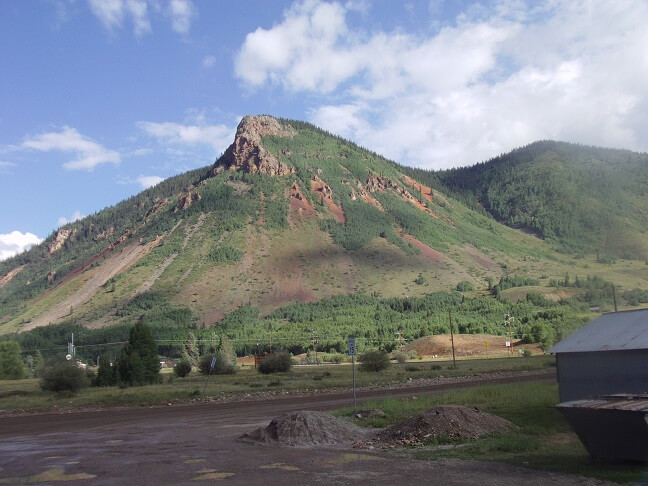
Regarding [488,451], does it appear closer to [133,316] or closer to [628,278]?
[133,316]

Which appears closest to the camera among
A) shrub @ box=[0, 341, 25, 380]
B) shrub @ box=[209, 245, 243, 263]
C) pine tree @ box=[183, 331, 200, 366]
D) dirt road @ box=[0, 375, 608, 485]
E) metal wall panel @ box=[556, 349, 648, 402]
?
dirt road @ box=[0, 375, 608, 485]

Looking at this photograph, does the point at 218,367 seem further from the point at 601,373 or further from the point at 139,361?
the point at 601,373

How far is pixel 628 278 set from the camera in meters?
173

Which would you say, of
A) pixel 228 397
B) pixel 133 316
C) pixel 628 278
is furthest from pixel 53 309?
pixel 628 278

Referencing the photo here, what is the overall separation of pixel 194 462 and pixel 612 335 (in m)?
15.5

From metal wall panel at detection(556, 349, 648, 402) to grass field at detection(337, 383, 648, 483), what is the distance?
1.37 meters

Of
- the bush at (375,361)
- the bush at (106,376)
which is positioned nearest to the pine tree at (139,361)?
the bush at (106,376)

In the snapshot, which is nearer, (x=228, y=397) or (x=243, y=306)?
(x=228, y=397)

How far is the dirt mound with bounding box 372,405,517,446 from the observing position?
18.7 metres

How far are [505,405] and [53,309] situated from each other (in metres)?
173

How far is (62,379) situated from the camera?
51812mm

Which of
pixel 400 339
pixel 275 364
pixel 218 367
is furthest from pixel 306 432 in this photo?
pixel 400 339

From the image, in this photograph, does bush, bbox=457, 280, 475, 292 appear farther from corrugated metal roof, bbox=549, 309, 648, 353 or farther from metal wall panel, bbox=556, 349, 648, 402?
metal wall panel, bbox=556, 349, 648, 402

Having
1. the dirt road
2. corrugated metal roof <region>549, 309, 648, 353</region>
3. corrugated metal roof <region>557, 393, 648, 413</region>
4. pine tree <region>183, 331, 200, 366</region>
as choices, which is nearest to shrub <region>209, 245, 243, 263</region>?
pine tree <region>183, 331, 200, 366</region>
